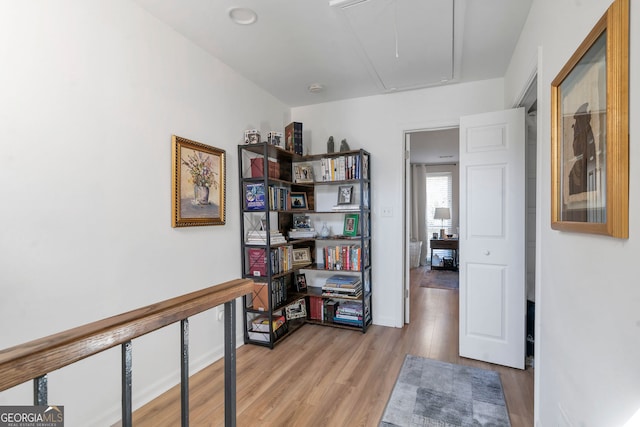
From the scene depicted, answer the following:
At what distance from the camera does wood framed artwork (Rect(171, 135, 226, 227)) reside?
2141 millimetres

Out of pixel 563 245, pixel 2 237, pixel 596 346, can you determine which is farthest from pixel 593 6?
pixel 2 237

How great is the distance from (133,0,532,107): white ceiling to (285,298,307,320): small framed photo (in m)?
2.31

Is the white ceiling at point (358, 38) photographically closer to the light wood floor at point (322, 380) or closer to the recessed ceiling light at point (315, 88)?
the recessed ceiling light at point (315, 88)

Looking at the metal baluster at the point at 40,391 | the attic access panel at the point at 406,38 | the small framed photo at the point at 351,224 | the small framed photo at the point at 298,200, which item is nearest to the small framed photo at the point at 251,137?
the small framed photo at the point at 298,200

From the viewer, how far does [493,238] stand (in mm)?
2432

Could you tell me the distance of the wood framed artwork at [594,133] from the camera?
32.8 inches

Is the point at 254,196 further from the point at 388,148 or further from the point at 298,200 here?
the point at 388,148

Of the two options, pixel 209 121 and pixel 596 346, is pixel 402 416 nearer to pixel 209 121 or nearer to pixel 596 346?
pixel 596 346

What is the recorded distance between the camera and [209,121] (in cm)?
249

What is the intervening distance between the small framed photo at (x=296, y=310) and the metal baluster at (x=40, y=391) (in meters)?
2.63

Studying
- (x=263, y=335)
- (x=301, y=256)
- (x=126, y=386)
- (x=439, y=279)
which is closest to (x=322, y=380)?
(x=263, y=335)

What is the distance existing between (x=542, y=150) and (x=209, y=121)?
234 cm

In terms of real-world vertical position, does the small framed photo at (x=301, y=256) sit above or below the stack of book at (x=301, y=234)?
below

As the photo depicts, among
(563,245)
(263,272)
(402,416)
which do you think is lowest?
(402,416)
